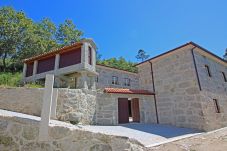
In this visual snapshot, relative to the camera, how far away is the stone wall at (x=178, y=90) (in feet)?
36.6

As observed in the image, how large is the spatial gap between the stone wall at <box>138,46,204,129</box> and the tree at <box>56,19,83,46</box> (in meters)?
19.0

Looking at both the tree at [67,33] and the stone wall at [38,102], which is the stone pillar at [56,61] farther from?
the tree at [67,33]

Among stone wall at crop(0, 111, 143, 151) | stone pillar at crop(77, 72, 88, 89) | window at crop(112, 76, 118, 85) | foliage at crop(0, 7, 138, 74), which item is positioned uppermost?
foliage at crop(0, 7, 138, 74)

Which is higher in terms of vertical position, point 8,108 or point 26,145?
point 8,108

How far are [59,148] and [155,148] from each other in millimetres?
4080

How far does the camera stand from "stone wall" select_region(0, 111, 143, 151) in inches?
157

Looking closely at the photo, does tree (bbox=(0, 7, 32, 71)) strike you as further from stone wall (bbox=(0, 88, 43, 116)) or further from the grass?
stone wall (bbox=(0, 88, 43, 116))

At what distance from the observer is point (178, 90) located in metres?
12.3

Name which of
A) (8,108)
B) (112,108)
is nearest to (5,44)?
(8,108)

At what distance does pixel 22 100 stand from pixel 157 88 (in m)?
10.2

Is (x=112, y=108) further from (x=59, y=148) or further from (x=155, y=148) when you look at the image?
(x=59, y=148)

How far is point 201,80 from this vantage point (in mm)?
11633

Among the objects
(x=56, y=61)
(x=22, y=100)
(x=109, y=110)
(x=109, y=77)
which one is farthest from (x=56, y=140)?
(x=109, y=77)

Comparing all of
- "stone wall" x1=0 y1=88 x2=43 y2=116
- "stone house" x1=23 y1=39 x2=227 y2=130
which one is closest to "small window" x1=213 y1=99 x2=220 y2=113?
"stone house" x1=23 y1=39 x2=227 y2=130
